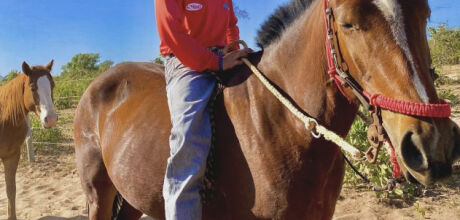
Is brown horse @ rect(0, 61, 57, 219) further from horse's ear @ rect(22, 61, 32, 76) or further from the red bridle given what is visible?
the red bridle

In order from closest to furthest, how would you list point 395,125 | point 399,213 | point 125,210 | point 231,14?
point 395,125 → point 231,14 → point 125,210 → point 399,213

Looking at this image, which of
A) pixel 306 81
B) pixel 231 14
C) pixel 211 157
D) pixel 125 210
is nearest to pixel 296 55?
pixel 306 81

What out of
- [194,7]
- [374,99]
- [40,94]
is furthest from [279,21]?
[40,94]

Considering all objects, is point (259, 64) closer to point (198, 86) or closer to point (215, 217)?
point (198, 86)

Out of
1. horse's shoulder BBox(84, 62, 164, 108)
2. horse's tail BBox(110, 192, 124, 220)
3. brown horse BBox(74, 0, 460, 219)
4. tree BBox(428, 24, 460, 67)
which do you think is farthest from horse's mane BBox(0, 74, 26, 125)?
tree BBox(428, 24, 460, 67)

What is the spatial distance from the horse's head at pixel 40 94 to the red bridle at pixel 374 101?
514 centimetres

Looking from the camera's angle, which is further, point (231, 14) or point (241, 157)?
point (231, 14)

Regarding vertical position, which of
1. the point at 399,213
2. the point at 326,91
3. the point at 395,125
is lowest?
the point at 399,213

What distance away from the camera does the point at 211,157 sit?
177 centimetres

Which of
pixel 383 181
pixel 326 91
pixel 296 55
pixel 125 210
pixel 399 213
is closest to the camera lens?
pixel 326 91

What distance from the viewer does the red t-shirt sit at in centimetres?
181

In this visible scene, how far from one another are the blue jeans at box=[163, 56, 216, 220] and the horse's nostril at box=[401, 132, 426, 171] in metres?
0.92

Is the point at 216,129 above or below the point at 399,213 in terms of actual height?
above

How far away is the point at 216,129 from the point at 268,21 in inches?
25.1
